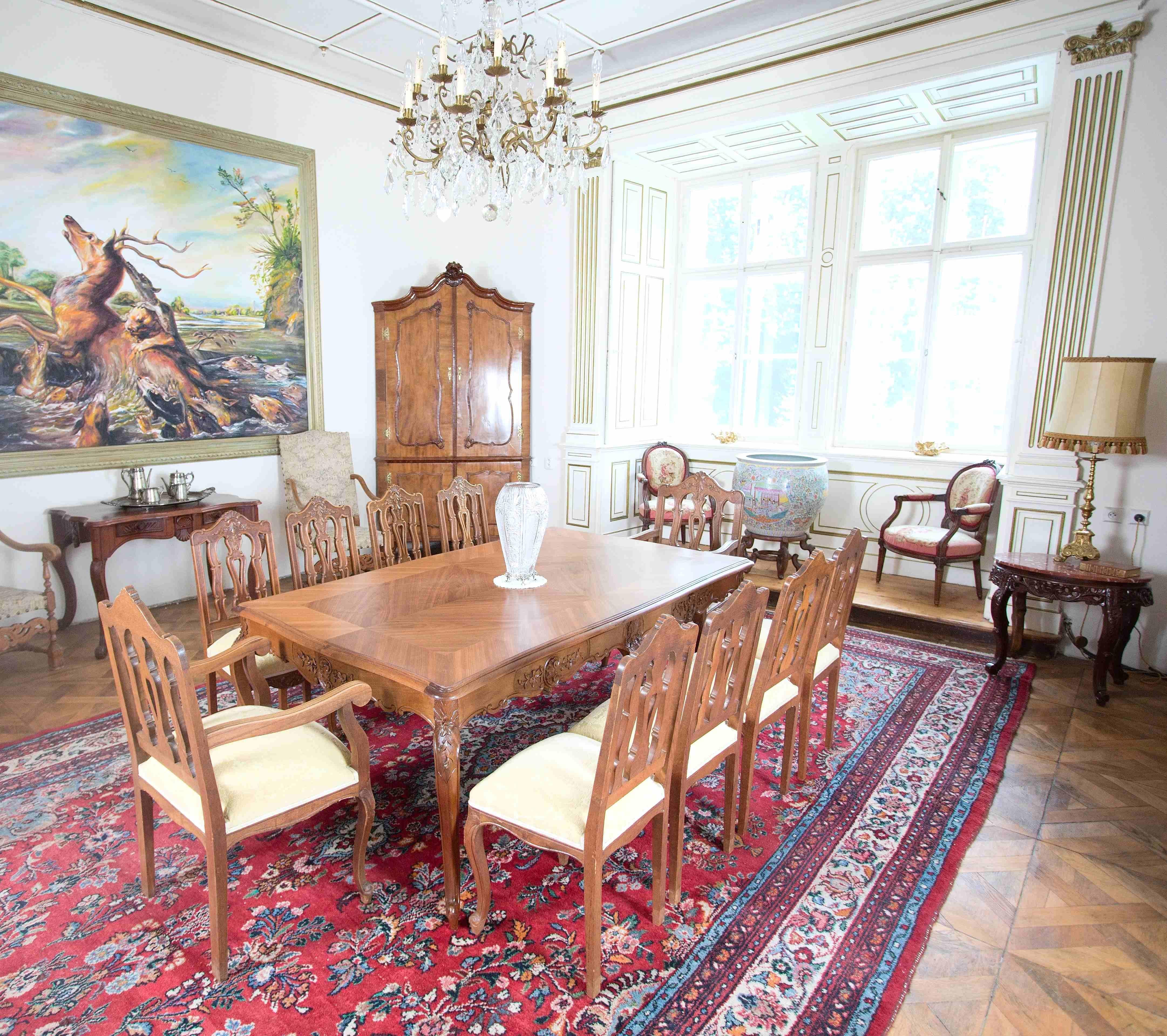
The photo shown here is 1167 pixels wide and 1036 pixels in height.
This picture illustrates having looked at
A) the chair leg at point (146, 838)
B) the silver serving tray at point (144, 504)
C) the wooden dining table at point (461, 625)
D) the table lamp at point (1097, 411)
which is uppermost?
the table lamp at point (1097, 411)

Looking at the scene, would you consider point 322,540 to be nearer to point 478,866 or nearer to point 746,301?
point 478,866

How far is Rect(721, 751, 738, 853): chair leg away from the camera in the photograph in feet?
7.22

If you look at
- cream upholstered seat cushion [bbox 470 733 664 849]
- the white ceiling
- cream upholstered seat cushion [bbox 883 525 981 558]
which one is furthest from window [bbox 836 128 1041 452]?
cream upholstered seat cushion [bbox 470 733 664 849]

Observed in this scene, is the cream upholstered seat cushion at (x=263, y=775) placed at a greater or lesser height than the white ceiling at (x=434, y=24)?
lesser

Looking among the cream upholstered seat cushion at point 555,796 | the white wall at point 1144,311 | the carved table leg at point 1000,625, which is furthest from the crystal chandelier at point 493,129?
the carved table leg at point 1000,625

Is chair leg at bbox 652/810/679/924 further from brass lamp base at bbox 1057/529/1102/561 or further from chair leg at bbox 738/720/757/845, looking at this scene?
brass lamp base at bbox 1057/529/1102/561

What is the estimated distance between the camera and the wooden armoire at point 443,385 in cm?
525

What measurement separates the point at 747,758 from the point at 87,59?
4.65m

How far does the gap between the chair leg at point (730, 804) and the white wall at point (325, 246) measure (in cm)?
374

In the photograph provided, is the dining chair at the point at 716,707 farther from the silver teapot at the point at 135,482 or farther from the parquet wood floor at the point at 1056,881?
the silver teapot at the point at 135,482

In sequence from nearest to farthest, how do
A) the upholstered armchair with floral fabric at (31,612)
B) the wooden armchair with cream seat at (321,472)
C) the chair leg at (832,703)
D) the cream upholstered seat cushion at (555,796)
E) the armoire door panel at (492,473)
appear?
the cream upholstered seat cushion at (555,796) < the chair leg at (832,703) < the upholstered armchair with floral fabric at (31,612) < the wooden armchair with cream seat at (321,472) < the armoire door panel at (492,473)

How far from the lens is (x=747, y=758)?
2301 millimetres

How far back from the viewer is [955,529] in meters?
4.49

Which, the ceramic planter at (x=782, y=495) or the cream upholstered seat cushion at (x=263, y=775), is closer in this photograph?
the cream upholstered seat cushion at (x=263, y=775)
